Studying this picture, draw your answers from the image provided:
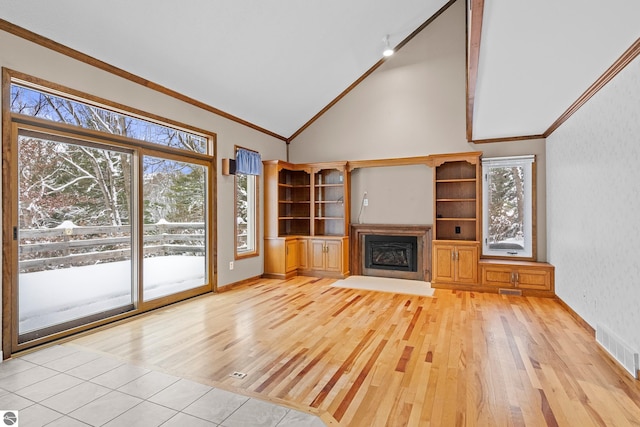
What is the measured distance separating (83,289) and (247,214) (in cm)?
288

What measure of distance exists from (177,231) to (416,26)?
524cm

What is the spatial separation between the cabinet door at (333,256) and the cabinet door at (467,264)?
2019mm

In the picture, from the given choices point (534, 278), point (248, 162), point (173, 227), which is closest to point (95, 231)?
point (173, 227)

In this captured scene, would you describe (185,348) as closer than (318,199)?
Yes

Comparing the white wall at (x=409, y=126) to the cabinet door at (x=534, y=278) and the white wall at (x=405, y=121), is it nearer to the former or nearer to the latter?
the white wall at (x=405, y=121)

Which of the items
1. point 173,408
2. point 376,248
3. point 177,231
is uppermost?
point 177,231

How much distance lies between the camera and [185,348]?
9.82ft

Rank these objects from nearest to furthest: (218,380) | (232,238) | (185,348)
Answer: (218,380), (185,348), (232,238)

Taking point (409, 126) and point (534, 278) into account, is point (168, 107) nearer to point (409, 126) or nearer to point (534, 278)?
point (409, 126)

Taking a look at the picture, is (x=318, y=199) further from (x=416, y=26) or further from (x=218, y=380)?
(x=218, y=380)

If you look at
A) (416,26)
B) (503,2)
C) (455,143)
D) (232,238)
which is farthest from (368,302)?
(416,26)

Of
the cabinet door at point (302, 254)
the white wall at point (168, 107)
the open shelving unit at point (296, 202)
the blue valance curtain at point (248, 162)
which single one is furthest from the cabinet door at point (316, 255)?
the blue valance curtain at point (248, 162)

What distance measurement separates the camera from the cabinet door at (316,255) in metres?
6.27

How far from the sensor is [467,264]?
520 cm
